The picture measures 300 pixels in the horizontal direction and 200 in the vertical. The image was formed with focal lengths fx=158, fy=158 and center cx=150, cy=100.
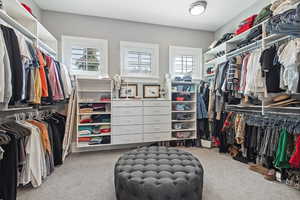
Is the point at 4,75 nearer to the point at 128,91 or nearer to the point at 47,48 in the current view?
the point at 47,48

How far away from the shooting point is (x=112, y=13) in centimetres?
312

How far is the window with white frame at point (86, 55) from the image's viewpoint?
3.12 metres

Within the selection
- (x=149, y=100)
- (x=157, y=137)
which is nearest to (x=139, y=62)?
(x=149, y=100)

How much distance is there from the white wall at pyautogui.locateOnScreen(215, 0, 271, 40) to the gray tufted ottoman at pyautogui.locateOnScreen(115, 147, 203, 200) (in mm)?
2878

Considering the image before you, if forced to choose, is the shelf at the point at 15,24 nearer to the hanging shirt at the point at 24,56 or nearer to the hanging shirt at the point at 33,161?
the hanging shirt at the point at 24,56

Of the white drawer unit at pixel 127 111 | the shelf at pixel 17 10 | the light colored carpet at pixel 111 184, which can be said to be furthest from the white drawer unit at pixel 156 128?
the shelf at pixel 17 10

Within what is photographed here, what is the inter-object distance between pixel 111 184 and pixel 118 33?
2855 millimetres

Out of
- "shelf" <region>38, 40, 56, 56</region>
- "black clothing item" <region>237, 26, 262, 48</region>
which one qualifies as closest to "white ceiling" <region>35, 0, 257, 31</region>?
"black clothing item" <region>237, 26, 262, 48</region>

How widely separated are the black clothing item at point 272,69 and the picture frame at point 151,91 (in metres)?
1.94

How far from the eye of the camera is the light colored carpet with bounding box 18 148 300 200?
168 centimetres

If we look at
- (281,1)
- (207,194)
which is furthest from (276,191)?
(281,1)

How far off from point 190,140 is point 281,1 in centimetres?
274

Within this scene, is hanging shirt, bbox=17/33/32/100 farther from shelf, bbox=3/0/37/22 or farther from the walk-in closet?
shelf, bbox=3/0/37/22

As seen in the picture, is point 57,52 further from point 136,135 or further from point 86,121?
point 136,135
